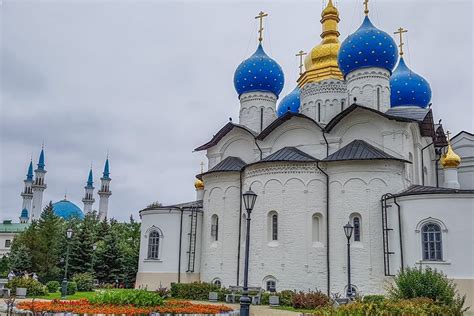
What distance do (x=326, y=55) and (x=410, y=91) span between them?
5.02 metres

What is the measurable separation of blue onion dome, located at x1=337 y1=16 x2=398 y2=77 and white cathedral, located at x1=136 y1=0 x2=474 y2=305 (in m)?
0.05

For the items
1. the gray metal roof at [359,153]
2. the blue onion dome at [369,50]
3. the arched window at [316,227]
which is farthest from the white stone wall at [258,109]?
the arched window at [316,227]

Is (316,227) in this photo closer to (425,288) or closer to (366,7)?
(425,288)

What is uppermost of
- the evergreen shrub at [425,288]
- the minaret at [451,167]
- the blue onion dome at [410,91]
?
the blue onion dome at [410,91]

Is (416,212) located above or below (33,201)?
below

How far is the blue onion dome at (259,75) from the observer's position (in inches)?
983

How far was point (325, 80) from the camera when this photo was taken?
2495 cm

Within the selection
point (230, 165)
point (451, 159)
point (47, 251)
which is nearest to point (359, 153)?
point (451, 159)

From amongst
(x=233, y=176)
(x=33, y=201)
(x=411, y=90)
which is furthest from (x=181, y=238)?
(x=33, y=201)

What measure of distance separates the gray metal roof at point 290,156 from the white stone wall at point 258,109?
4.31 m

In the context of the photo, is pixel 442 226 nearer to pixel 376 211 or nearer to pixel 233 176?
pixel 376 211

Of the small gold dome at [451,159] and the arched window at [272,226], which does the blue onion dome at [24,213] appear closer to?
the arched window at [272,226]

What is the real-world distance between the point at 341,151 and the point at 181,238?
905cm

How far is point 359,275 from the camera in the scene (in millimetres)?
18203
